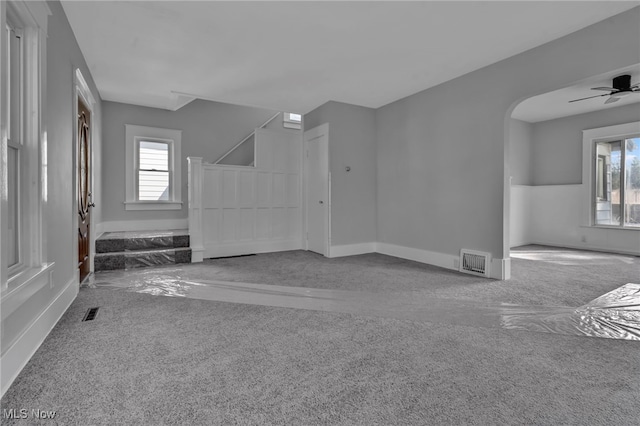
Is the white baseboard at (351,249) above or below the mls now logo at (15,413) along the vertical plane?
above

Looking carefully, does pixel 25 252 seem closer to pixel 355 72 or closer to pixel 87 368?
pixel 87 368

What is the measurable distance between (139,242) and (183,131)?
2.37 meters

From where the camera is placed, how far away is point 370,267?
442 cm

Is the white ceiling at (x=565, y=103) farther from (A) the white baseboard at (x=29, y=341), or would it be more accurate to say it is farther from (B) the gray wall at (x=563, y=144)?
(A) the white baseboard at (x=29, y=341)

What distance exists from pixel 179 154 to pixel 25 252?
419cm

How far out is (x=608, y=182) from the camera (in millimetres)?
6113

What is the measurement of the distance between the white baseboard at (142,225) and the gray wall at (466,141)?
374 centimetres

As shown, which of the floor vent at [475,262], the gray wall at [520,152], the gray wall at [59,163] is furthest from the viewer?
the gray wall at [520,152]

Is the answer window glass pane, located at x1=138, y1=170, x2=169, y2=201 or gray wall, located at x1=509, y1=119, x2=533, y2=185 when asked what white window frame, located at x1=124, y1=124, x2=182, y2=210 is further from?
gray wall, located at x1=509, y1=119, x2=533, y2=185

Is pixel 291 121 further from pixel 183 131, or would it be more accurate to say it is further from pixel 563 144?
pixel 563 144

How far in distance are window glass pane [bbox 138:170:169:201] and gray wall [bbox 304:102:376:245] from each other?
288 cm

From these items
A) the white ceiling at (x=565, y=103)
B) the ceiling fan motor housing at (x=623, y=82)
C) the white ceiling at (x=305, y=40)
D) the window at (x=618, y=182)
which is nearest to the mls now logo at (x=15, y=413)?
the white ceiling at (x=305, y=40)

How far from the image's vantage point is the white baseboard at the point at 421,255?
4334mm

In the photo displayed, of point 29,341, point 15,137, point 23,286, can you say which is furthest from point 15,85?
point 29,341
